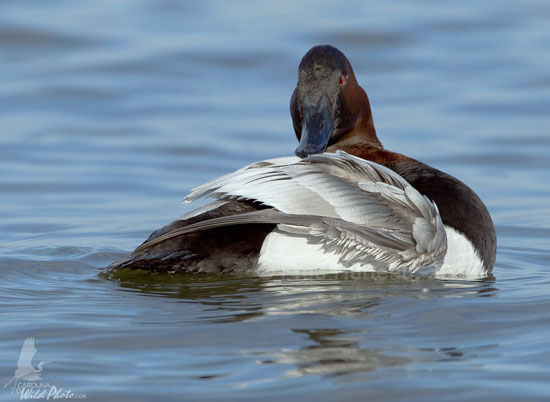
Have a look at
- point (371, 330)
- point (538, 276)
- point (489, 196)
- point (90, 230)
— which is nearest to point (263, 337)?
point (371, 330)

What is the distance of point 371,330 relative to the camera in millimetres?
3820

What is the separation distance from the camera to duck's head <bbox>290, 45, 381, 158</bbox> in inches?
209

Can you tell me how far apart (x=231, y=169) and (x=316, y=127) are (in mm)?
3141

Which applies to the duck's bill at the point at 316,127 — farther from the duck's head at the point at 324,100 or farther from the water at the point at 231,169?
the water at the point at 231,169

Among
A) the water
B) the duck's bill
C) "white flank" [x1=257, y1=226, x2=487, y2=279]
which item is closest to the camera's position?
the water

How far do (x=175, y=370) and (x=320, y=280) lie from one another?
1.29 metres

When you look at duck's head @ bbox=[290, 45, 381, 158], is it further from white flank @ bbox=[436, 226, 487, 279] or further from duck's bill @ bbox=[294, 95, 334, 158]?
white flank @ bbox=[436, 226, 487, 279]

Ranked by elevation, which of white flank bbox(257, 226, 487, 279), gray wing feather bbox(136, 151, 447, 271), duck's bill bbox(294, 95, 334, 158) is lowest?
white flank bbox(257, 226, 487, 279)

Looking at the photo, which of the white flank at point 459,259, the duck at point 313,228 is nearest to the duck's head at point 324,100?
the duck at point 313,228

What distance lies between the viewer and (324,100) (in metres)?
5.40

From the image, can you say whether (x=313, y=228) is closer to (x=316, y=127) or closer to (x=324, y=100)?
(x=316, y=127)

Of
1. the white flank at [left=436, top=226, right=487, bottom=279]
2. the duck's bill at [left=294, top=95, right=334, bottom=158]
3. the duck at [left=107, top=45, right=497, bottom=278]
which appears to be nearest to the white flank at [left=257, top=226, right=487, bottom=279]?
the duck at [left=107, top=45, right=497, bottom=278]

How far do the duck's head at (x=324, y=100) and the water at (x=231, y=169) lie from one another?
3.09 ft

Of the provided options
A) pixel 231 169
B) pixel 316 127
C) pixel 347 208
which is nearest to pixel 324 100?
pixel 316 127
